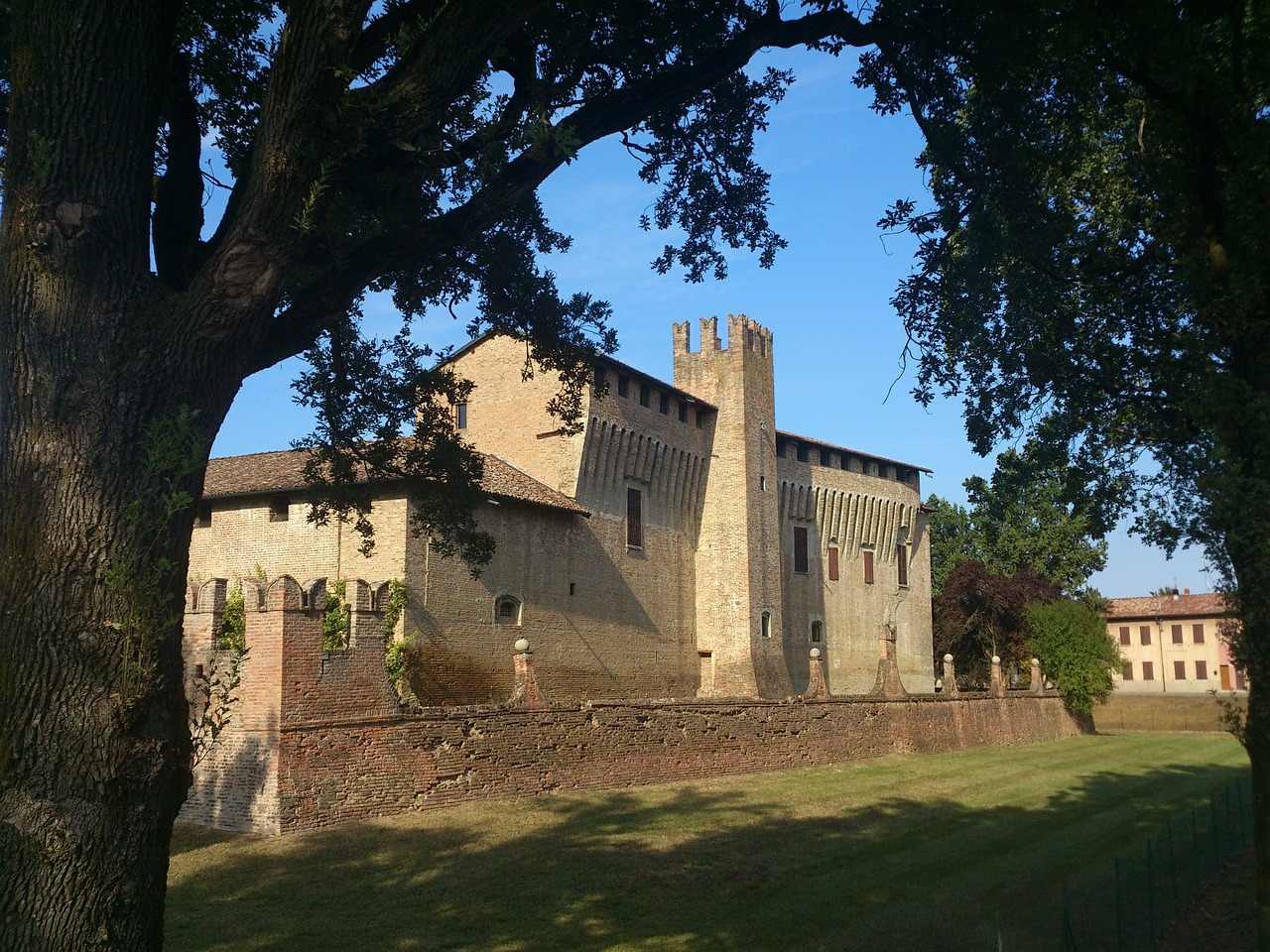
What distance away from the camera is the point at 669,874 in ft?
38.0

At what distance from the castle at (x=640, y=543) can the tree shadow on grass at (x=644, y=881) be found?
681 centimetres

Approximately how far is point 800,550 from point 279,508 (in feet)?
63.6

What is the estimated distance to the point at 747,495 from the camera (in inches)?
1248

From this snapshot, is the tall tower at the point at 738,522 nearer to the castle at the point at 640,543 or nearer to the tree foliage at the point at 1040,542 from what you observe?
the castle at the point at 640,543

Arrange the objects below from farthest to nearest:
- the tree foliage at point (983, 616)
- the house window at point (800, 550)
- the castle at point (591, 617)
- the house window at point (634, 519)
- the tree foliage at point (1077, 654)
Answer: the tree foliage at point (983, 616), the tree foliage at point (1077, 654), the house window at point (800, 550), the house window at point (634, 519), the castle at point (591, 617)

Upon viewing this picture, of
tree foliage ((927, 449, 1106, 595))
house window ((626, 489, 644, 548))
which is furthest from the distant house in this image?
house window ((626, 489, 644, 548))

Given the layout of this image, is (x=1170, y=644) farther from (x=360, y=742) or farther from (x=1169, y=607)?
(x=360, y=742)

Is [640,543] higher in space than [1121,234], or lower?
lower

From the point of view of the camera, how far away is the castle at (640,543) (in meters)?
21.1

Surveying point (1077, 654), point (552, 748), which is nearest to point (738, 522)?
point (1077, 654)

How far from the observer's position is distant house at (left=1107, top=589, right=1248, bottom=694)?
55.5 metres

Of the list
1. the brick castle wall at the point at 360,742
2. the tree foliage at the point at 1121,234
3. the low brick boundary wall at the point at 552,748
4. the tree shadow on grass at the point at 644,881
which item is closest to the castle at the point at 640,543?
the low brick boundary wall at the point at 552,748

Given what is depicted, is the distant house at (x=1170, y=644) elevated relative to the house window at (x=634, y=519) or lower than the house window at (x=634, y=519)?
lower

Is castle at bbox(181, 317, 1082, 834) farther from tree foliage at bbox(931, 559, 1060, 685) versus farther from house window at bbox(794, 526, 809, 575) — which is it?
tree foliage at bbox(931, 559, 1060, 685)
